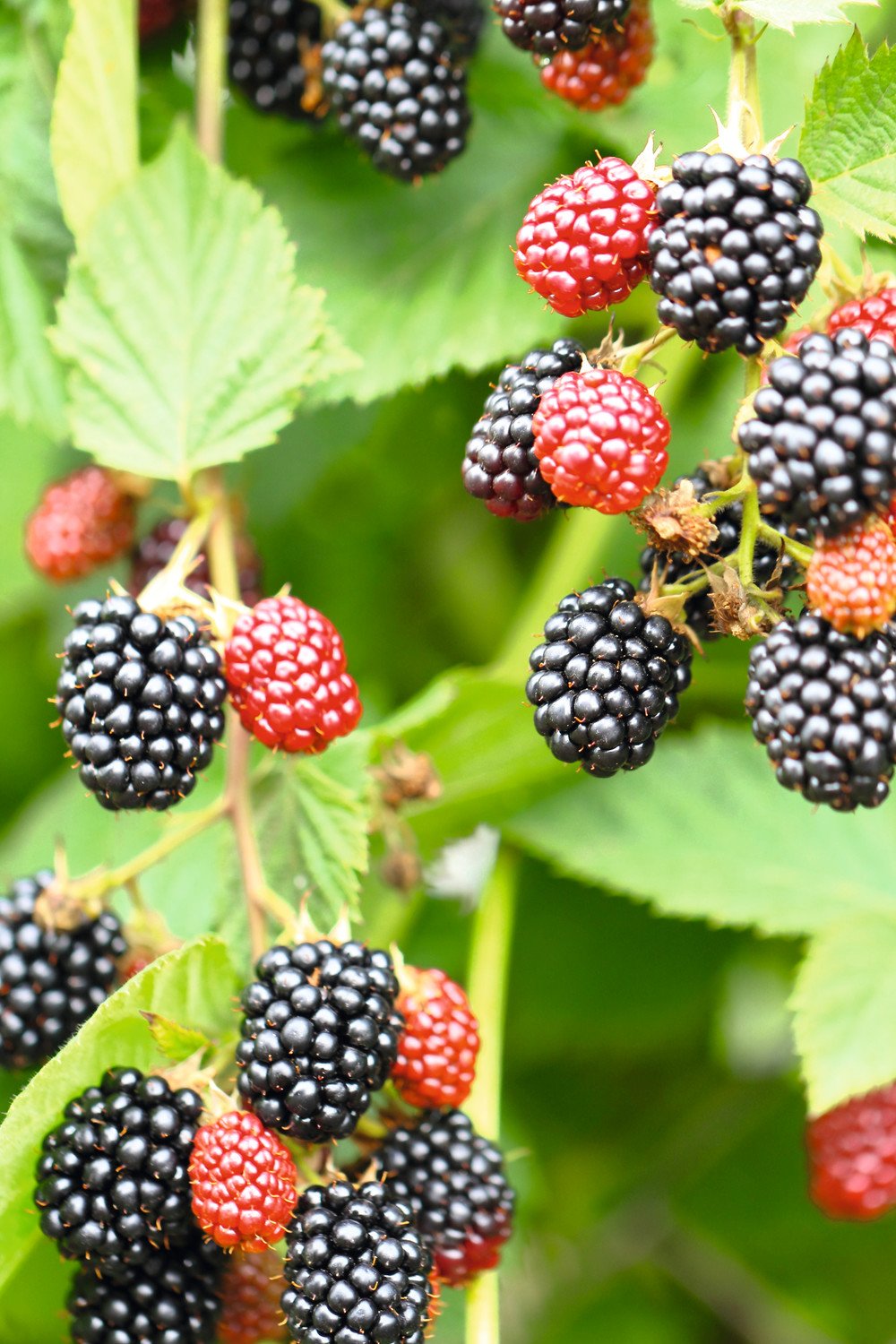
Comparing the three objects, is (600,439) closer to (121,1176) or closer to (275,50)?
(121,1176)

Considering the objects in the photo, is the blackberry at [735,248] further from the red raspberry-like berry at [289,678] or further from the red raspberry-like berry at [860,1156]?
the red raspberry-like berry at [860,1156]

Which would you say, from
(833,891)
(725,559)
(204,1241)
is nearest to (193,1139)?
(204,1241)

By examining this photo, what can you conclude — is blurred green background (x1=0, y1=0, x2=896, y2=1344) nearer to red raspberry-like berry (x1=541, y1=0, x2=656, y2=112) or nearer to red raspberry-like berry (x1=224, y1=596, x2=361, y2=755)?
red raspberry-like berry (x1=541, y1=0, x2=656, y2=112)

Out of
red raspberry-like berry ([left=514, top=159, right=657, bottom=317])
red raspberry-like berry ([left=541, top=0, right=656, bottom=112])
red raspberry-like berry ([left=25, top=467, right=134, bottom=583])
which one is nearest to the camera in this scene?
red raspberry-like berry ([left=514, top=159, right=657, bottom=317])

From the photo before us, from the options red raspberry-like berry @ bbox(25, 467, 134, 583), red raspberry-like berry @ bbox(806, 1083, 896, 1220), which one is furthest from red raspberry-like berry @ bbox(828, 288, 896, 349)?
red raspberry-like berry @ bbox(806, 1083, 896, 1220)

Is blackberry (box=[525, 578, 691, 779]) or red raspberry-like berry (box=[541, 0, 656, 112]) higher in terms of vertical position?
red raspberry-like berry (box=[541, 0, 656, 112])

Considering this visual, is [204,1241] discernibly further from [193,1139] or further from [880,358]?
[880,358]

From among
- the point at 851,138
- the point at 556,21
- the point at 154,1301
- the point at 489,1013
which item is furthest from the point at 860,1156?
the point at 556,21
